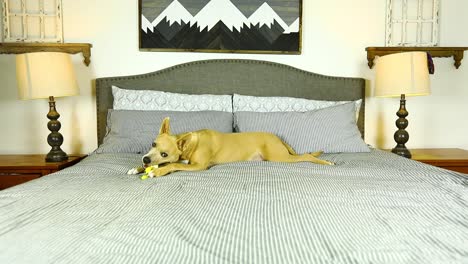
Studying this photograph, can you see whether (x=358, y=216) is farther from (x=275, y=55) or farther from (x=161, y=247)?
(x=275, y=55)

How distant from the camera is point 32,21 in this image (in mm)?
2793

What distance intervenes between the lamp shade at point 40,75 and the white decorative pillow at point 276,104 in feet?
3.78

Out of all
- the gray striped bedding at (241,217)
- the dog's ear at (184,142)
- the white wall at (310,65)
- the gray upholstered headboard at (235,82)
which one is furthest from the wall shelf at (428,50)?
the dog's ear at (184,142)

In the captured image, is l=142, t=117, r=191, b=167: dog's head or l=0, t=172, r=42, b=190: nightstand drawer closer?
l=142, t=117, r=191, b=167: dog's head

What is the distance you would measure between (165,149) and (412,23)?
7.33 ft

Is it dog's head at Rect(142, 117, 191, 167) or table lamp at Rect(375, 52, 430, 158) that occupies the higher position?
table lamp at Rect(375, 52, 430, 158)

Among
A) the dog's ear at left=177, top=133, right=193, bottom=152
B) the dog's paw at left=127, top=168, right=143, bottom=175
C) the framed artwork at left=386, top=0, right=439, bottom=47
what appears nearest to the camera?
the dog's paw at left=127, top=168, right=143, bottom=175

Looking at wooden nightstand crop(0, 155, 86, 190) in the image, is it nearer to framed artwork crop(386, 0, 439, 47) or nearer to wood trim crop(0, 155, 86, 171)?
wood trim crop(0, 155, 86, 171)

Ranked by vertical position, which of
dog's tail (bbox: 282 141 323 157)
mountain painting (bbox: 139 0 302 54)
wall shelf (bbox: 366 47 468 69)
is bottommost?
dog's tail (bbox: 282 141 323 157)

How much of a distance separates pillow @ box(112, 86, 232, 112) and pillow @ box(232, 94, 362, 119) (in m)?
0.08

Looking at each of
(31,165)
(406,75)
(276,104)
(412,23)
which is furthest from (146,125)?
(412,23)

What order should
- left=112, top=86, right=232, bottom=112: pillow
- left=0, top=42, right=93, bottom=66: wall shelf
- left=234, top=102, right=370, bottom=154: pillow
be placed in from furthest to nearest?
left=0, top=42, right=93, bottom=66: wall shelf < left=112, top=86, right=232, bottom=112: pillow < left=234, top=102, right=370, bottom=154: pillow

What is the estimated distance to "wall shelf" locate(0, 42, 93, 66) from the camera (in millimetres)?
2730

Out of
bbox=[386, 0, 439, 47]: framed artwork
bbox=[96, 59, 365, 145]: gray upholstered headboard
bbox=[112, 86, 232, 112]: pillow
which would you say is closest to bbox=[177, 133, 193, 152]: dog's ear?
bbox=[112, 86, 232, 112]: pillow
